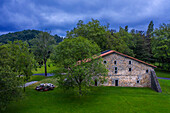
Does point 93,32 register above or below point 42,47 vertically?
above

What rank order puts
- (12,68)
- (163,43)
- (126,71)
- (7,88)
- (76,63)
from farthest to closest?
(163,43)
(126,71)
(76,63)
(12,68)
(7,88)

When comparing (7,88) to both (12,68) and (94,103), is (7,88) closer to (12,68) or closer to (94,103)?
(12,68)

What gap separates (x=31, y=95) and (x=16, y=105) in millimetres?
4061

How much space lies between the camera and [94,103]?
20.3 m

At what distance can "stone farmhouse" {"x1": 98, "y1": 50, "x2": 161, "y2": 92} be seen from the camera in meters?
29.7

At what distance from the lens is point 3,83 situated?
49.0ft

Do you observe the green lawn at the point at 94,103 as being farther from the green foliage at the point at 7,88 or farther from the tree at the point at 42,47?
the tree at the point at 42,47

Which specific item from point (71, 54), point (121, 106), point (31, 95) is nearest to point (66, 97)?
point (31, 95)

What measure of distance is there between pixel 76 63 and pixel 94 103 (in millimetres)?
8207

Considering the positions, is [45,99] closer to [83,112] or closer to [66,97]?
[66,97]

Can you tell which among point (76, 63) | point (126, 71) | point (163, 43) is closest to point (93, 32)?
point (126, 71)

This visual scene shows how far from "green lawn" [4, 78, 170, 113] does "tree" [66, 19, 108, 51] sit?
849 inches

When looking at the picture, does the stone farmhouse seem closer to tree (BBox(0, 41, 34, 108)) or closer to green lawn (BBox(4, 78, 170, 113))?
Result: green lawn (BBox(4, 78, 170, 113))

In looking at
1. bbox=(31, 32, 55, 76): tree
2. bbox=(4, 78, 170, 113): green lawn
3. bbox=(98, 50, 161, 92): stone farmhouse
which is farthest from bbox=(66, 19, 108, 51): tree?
bbox=(4, 78, 170, 113): green lawn
